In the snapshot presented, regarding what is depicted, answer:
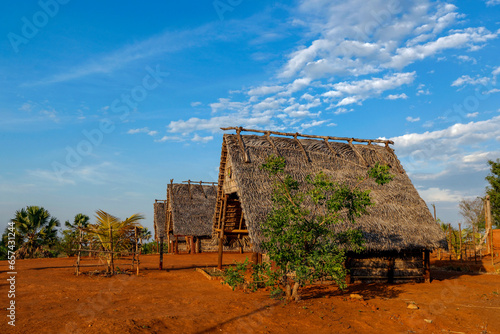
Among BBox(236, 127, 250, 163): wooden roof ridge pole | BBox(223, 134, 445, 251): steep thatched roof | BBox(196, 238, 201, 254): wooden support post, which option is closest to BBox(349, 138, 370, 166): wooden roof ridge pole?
BBox(223, 134, 445, 251): steep thatched roof

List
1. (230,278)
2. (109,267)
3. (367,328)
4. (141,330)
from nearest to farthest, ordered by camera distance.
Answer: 1. (141,330)
2. (367,328)
3. (230,278)
4. (109,267)

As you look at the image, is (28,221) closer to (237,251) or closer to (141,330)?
(237,251)

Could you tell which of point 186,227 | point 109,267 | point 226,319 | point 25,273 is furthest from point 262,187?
point 186,227

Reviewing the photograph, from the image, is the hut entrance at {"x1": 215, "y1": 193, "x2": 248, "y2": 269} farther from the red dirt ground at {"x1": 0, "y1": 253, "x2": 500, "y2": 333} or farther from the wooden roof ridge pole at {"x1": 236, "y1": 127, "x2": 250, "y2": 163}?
the red dirt ground at {"x1": 0, "y1": 253, "x2": 500, "y2": 333}

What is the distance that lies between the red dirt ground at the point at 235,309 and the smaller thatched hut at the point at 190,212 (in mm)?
13904

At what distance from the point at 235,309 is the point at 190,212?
19565mm

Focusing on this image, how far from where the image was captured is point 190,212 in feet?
90.7

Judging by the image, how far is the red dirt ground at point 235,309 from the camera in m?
7.23

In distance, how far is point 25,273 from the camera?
15000 mm

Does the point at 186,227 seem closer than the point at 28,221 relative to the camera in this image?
No

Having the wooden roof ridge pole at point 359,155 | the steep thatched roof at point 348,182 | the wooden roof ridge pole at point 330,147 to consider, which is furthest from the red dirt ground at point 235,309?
the wooden roof ridge pole at point 330,147

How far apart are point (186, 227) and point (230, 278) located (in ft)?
59.8

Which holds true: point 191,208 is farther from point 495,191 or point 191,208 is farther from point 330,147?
point 495,191

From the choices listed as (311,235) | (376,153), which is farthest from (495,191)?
(311,235)
